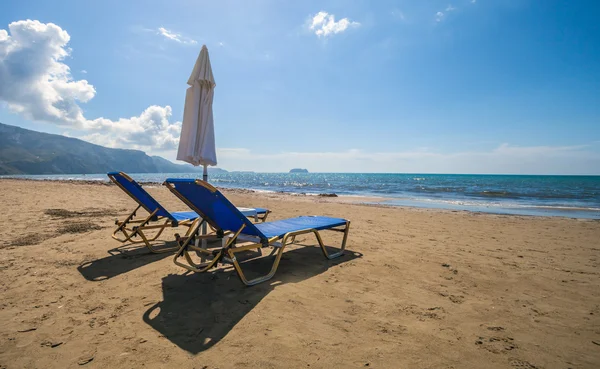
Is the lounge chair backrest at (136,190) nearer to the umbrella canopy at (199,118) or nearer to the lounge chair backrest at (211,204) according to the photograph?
the umbrella canopy at (199,118)

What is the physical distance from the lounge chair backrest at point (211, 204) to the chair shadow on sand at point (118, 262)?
132cm

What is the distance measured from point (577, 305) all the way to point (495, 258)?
1721mm

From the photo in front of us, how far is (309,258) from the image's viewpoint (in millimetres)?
4414

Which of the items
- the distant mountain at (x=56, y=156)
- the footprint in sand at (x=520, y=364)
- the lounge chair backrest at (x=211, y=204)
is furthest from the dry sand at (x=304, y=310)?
the distant mountain at (x=56, y=156)

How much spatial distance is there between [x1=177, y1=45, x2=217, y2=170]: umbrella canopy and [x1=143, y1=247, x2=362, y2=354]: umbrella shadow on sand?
2.12m

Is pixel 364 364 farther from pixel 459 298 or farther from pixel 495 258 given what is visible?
pixel 495 258

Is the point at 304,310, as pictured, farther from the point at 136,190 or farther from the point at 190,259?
the point at 136,190

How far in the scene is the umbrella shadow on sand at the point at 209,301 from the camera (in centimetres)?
223

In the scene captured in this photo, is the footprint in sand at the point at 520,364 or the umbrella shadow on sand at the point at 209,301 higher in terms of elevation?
the footprint in sand at the point at 520,364

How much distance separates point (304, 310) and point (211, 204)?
1.71m

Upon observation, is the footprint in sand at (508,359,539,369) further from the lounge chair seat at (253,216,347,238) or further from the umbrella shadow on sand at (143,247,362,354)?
the lounge chair seat at (253,216,347,238)

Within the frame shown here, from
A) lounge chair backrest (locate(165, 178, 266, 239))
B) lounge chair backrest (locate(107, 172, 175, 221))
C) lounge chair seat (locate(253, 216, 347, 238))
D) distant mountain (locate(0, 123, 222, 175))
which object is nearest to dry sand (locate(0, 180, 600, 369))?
lounge chair seat (locate(253, 216, 347, 238))

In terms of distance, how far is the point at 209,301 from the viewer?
9.22 ft

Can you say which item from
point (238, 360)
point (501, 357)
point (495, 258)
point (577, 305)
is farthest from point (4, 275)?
point (495, 258)
